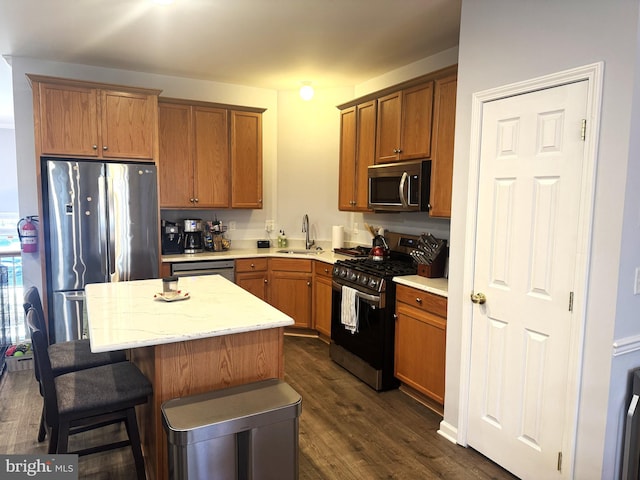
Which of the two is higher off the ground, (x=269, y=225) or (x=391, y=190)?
(x=391, y=190)

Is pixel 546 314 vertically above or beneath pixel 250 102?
beneath

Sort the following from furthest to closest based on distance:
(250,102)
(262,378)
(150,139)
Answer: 1. (250,102)
2. (150,139)
3. (262,378)

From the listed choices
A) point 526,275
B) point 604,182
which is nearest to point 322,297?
point 526,275

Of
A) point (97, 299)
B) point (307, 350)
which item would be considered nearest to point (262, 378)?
point (97, 299)

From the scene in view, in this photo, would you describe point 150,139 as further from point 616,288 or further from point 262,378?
point 616,288

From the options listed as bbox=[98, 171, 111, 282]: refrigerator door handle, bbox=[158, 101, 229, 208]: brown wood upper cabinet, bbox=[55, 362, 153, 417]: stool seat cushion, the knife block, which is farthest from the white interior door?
bbox=[98, 171, 111, 282]: refrigerator door handle

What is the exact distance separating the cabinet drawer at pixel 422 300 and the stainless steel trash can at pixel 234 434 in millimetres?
1438

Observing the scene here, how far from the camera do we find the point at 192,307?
2.21 meters

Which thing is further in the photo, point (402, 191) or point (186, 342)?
point (402, 191)

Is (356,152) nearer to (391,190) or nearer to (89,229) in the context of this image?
(391,190)

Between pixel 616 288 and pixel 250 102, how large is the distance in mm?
4170

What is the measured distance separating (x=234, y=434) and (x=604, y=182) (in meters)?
1.84

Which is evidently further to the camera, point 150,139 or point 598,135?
point 150,139

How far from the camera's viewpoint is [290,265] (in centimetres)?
459
